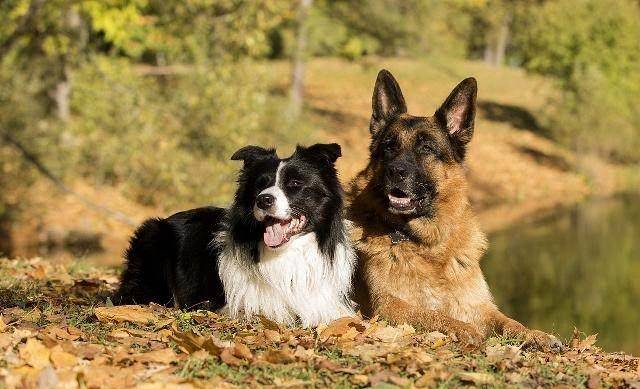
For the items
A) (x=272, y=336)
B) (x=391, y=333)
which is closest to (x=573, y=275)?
(x=391, y=333)

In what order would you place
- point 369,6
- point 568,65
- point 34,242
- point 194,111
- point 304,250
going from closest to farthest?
point 304,250, point 34,242, point 194,111, point 369,6, point 568,65

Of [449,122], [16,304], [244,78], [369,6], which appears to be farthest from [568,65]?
[16,304]

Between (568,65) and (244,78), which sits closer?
(244,78)

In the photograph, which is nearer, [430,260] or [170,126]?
[430,260]

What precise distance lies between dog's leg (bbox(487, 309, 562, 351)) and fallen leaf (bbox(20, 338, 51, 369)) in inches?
144

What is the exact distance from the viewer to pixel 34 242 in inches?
712

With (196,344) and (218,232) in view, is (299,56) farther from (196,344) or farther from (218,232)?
(196,344)

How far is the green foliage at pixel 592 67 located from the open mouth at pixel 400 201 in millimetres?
27900

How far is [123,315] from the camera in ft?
Result: 19.5

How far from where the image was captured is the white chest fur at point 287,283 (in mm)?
6418

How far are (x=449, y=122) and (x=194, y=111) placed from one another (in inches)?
514

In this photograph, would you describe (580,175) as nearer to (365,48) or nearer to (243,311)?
(365,48)

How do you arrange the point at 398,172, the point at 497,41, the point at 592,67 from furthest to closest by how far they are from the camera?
the point at 497,41 < the point at 592,67 < the point at 398,172

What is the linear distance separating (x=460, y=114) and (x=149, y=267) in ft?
10.8
